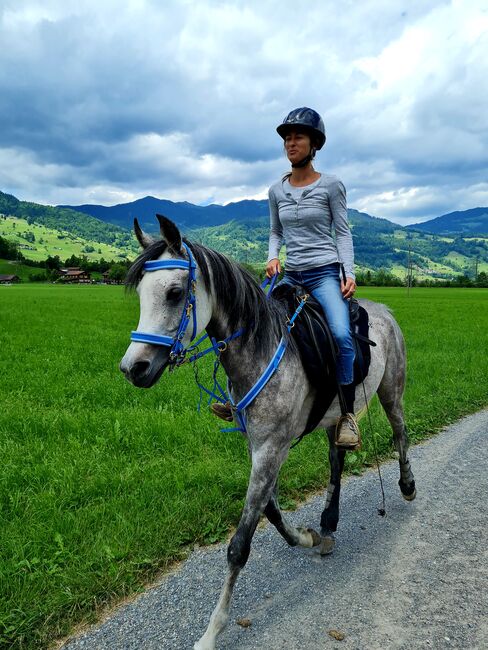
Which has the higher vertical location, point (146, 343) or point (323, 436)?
point (146, 343)

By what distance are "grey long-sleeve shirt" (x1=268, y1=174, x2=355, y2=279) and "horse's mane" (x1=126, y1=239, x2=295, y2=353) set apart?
0.80m

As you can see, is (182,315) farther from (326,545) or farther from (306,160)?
(326,545)

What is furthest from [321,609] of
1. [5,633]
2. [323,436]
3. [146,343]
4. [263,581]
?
[323,436]

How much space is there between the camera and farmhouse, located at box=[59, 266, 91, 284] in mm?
127375

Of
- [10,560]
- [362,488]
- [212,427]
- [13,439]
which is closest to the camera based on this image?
[10,560]

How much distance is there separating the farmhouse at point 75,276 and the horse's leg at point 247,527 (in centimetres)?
13308

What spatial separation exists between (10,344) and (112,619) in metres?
15.2

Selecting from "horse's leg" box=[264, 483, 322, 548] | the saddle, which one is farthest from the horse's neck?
"horse's leg" box=[264, 483, 322, 548]

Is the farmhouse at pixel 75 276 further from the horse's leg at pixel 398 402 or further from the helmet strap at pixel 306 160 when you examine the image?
the helmet strap at pixel 306 160

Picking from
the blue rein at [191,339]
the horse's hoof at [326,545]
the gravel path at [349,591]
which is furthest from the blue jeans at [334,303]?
the gravel path at [349,591]

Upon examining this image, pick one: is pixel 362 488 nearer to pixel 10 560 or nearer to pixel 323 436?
pixel 323 436

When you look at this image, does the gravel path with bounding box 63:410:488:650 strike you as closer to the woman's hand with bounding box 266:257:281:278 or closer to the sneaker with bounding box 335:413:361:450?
the sneaker with bounding box 335:413:361:450

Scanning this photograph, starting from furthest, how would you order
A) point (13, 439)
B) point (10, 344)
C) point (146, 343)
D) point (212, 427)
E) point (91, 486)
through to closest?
point (10, 344)
point (212, 427)
point (13, 439)
point (91, 486)
point (146, 343)

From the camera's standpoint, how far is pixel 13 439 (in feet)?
21.9
